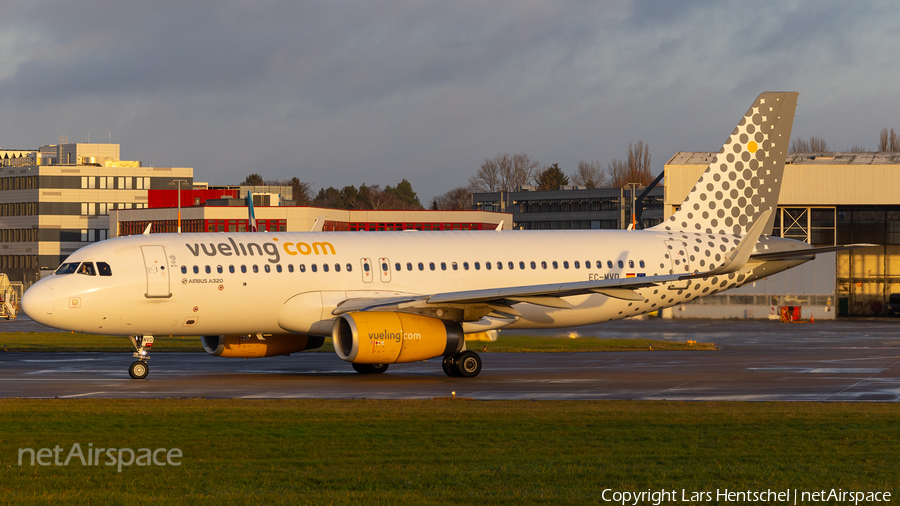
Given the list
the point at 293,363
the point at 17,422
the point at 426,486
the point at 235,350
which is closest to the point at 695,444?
the point at 426,486

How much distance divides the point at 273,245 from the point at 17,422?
36.1ft

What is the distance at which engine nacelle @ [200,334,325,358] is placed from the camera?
27500 mm

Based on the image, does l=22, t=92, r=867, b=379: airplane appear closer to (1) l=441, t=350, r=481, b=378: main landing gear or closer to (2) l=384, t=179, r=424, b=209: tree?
(1) l=441, t=350, r=481, b=378: main landing gear

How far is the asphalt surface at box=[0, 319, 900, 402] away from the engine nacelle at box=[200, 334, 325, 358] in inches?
21.9

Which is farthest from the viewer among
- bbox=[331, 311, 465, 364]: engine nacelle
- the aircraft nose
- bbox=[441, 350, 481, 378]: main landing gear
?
bbox=[441, 350, 481, 378]: main landing gear

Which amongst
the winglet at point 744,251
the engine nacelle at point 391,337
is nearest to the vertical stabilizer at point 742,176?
the winglet at point 744,251

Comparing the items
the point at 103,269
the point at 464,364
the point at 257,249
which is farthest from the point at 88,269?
the point at 464,364

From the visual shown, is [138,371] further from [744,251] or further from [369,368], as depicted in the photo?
[744,251]

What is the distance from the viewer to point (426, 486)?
36.5 feet

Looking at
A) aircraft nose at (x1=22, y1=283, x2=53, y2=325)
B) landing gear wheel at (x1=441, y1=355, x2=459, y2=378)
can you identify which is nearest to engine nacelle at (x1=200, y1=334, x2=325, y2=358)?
landing gear wheel at (x1=441, y1=355, x2=459, y2=378)

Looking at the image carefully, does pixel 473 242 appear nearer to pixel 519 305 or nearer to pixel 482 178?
pixel 519 305

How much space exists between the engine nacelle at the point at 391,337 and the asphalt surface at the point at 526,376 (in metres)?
0.69

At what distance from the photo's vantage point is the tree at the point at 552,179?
174 metres

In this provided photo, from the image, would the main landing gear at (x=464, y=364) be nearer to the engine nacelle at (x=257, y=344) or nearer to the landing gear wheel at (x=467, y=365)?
the landing gear wheel at (x=467, y=365)
